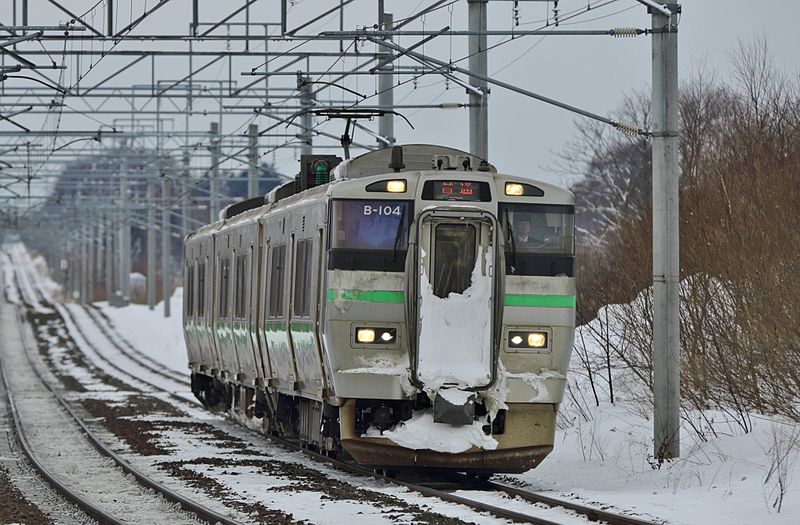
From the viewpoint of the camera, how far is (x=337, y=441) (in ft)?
55.6

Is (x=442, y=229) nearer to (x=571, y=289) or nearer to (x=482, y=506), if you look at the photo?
(x=571, y=289)

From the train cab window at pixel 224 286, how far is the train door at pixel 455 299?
8.69 m

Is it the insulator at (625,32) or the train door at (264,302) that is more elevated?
the insulator at (625,32)

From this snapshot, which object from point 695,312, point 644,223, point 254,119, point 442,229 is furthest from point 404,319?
point 254,119

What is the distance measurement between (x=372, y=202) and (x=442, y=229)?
76 centimetres

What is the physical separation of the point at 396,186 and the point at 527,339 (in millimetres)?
2020

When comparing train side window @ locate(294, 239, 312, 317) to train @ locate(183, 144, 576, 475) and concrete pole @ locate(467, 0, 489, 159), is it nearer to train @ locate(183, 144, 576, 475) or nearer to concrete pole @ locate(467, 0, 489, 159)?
train @ locate(183, 144, 576, 475)

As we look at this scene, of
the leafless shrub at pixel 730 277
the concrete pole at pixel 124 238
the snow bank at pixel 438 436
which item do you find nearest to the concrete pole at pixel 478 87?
the leafless shrub at pixel 730 277

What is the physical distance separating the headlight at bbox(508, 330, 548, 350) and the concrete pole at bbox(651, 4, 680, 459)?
166 centimetres

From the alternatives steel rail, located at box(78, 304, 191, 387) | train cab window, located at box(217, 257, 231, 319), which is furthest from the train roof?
steel rail, located at box(78, 304, 191, 387)

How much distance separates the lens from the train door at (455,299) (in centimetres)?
1516

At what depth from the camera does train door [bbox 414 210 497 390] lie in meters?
15.2

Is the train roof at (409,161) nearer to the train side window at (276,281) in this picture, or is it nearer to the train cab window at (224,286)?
the train side window at (276,281)

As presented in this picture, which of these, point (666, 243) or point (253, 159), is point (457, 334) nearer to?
point (666, 243)
